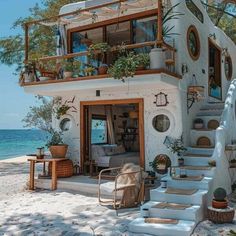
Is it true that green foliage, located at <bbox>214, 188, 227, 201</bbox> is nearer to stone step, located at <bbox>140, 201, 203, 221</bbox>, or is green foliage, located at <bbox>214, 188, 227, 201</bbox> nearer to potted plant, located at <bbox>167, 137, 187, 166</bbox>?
stone step, located at <bbox>140, 201, 203, 221</bbox>

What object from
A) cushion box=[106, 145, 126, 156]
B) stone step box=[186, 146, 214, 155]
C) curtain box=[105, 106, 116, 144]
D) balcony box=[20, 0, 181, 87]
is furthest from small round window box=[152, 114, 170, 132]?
curtain box=[105, 106, 116, 144]

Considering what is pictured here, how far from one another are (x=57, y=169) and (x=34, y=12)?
10.9m

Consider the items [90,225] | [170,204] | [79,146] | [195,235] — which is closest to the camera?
[195,235]

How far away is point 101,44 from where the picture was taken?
8852 mm

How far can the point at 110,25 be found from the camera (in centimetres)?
1119

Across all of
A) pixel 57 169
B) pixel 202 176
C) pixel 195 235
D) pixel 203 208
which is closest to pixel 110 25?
pixel 57 169

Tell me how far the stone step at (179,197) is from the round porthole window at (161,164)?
1862mm

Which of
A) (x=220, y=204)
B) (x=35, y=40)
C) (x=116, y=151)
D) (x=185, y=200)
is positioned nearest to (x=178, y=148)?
(x=185, y=200)

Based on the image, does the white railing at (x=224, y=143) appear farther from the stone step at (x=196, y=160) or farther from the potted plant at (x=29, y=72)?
the potted plant at (x=29, y=72)

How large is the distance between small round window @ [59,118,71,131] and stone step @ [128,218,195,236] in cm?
567

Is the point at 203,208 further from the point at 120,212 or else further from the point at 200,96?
the point at 200,96

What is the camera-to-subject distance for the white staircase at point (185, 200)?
6.09 meters

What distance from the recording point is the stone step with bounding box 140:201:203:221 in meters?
6.39

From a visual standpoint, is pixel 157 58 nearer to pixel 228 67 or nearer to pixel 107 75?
pixel 107 75
